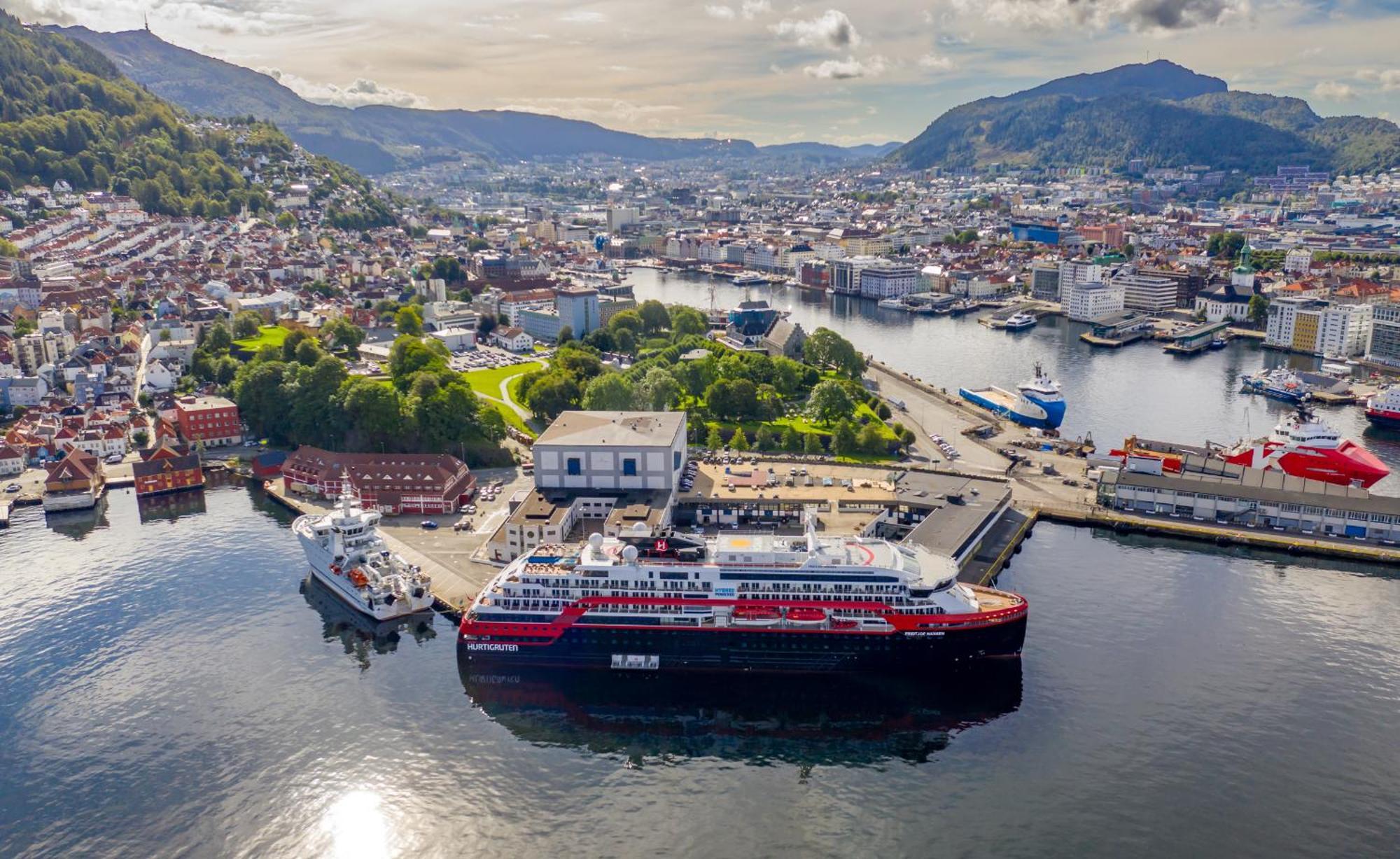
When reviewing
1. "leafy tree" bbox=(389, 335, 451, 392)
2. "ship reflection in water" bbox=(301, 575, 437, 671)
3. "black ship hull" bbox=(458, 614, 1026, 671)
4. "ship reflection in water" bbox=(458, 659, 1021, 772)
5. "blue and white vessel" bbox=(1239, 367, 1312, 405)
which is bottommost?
"ship reflection in water" bbox=(458, 659, 1021, 772)

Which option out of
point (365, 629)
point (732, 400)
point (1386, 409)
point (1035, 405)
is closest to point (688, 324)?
point (732, 400)

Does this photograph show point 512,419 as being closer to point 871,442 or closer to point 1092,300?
point 871,442

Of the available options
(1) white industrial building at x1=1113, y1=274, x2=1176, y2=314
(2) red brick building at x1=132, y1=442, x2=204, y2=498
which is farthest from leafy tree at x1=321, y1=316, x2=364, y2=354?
(1) white industrial building at x1=1113, y1=274, x2=1176, y2=314

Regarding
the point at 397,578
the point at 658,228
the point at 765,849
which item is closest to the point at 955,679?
the point at 765,849

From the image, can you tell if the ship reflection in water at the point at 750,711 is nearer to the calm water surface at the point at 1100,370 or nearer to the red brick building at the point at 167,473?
the red brick building at the point at 167,473

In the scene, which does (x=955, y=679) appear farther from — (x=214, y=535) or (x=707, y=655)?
(x=214, y=535)

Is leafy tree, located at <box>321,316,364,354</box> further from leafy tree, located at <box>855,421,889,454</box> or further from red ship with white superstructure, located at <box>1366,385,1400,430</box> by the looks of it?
red ship with white superstructure, located at <box>1366,385,1400,430</box>

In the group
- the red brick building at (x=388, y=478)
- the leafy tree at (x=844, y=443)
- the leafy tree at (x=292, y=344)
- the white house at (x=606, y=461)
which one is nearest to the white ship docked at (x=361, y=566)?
the red brick building at (x=388, y=478)
